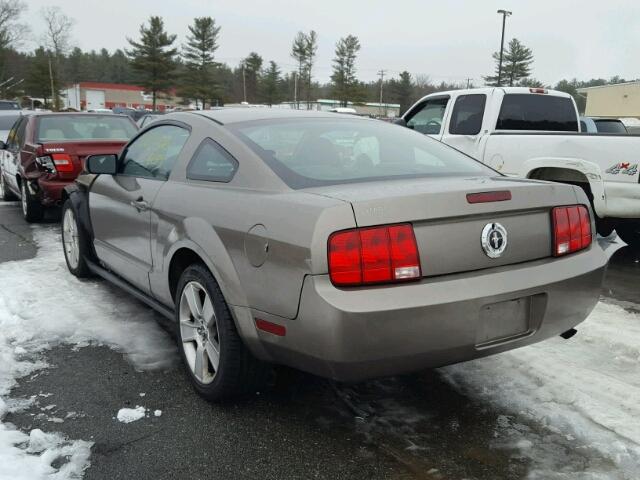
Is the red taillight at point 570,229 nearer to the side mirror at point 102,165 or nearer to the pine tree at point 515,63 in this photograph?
the side mirror at point 102,165

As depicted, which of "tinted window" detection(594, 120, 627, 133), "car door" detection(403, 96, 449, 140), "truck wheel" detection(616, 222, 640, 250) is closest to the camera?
"truck wheel" detection(616, 222, 640, 250)

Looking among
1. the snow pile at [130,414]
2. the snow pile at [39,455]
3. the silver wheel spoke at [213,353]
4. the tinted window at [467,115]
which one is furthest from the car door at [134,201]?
the tinted window at [467,115]

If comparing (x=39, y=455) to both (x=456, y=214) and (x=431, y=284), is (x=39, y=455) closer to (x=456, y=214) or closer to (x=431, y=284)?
(x=431, y=284)

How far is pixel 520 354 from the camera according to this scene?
12.3 feet

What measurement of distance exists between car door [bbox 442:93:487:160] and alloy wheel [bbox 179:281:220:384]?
493 centimetres

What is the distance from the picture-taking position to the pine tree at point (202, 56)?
6388 cm

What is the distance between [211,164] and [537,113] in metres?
5.76

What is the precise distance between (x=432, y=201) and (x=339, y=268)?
0.52 meters

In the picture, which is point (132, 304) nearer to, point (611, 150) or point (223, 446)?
point (223, 446)

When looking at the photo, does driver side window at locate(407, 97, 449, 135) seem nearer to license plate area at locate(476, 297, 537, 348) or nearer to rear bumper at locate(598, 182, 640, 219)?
rear bumper at locate(598, 182, 640, 219)

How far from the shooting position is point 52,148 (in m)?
7.55

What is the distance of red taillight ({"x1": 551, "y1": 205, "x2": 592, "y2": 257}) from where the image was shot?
288 centimetres

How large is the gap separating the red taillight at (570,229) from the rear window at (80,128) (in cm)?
712

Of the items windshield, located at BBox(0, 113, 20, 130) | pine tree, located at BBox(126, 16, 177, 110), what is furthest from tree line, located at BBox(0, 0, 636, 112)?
windshield, located at BBox(0, 113, 20, 130)
